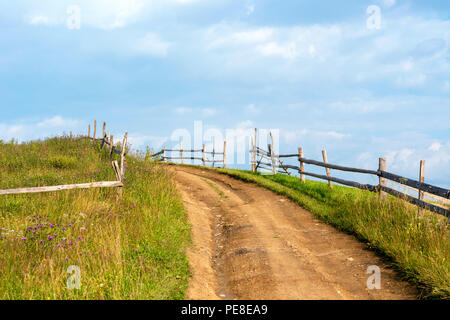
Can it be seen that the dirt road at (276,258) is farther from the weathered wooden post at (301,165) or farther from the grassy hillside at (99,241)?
the weathered wooden post at (301,165)

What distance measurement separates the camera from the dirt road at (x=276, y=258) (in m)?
6.11

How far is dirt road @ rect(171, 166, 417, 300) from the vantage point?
20.1 feet

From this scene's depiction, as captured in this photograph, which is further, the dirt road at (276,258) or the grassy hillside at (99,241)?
the dirt road at (276,258)

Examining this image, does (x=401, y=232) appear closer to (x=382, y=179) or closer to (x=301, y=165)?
(x=382, y=179)

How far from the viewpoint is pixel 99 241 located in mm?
7199

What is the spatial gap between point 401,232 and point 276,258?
2893mm

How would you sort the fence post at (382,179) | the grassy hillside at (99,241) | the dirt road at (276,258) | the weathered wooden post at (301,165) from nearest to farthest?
the grassy hillside at (99,241) < the dirt road at (276,258) < the fence post at (382,179) < the weathered wooden post at (301,165)

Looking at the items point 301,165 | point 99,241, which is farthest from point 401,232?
point 301,165

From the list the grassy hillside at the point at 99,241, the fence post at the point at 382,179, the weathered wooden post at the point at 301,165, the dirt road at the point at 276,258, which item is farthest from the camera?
the weathered wooden post at the point at 301,165

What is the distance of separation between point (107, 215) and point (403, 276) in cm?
687

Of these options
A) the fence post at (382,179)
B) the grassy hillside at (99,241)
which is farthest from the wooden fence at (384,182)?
the grassy hillside at (99,241)

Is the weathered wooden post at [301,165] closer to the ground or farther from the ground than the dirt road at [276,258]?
farther from the ground

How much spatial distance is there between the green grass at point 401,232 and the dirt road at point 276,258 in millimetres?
267

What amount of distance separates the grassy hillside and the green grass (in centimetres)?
424
